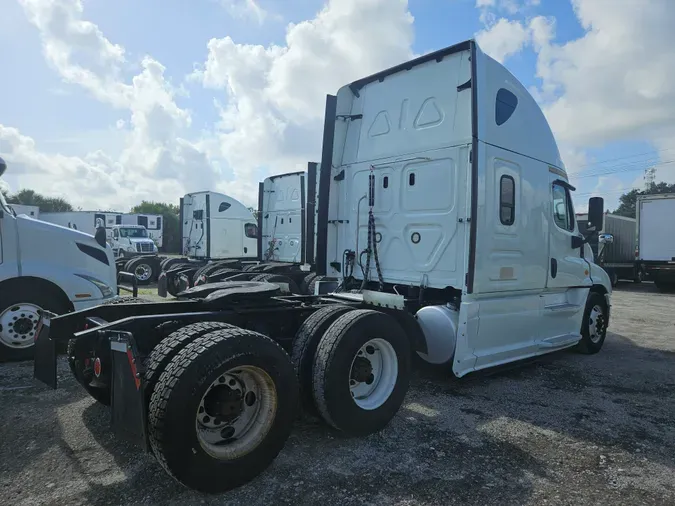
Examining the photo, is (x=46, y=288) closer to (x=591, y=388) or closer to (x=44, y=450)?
(x=44, y=450)

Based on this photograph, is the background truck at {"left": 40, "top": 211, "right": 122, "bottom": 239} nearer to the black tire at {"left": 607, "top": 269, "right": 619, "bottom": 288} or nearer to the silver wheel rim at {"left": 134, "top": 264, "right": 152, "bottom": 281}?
the silver wheel rim at {"left": 134, "top": 264, "right": 152, "bottom": 281}

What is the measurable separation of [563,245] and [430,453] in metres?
4.14

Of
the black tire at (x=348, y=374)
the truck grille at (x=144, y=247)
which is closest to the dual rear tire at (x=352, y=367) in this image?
the black tire at (x=348, y=374)

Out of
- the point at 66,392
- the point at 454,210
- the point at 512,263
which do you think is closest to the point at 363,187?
the point at 454,210

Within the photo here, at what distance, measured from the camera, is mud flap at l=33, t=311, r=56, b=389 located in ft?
12.7

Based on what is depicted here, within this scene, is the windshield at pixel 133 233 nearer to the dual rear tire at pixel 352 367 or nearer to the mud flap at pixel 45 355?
the mud flap at pixel 45 355

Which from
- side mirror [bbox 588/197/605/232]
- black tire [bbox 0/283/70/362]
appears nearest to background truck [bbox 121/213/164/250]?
black tire [bbox 0/283/70/362]

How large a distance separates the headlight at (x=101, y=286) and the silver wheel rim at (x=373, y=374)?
441 centimetres

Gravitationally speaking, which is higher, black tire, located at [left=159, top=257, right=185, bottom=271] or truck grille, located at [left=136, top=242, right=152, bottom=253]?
truck grille, located at [left=136, top=242, right=152, bottom=253]

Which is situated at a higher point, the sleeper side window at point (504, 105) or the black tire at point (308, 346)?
the sleeper side window at point (504, 105)

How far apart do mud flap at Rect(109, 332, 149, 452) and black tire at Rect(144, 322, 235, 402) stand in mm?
48

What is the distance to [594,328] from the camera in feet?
24.8

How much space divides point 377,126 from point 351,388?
11.5 ft

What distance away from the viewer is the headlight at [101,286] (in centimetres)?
680
